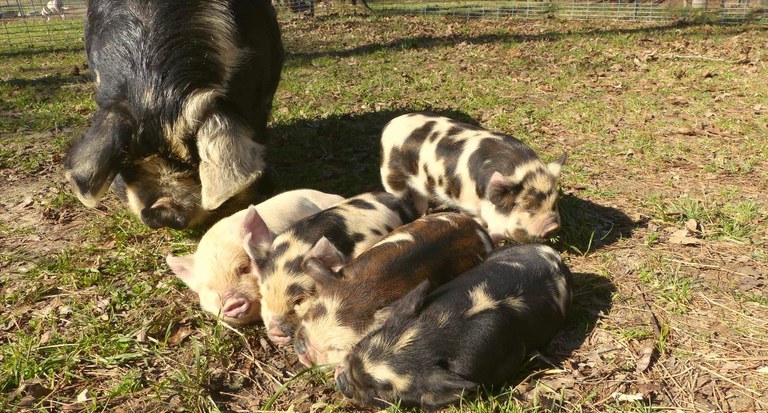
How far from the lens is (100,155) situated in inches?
116

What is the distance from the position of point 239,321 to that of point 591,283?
179 centimetres

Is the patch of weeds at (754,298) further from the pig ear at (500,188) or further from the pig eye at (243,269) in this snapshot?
the pig eye at (243,269)

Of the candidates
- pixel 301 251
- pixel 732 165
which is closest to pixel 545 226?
pixel 301 251

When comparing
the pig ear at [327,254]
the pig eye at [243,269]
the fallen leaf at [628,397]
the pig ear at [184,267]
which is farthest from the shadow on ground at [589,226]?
the pig ear at [184,267]

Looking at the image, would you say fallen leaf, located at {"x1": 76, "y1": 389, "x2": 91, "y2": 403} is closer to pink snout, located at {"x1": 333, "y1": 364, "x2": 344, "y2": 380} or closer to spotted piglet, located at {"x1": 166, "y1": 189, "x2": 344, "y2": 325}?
spotted piglet, located at {"x1": 166, "y1": 189, "x2": 344, "y2": 325}

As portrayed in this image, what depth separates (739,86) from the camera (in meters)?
6.54

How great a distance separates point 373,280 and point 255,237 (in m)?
0.67

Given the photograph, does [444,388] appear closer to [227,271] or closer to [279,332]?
[279,332]

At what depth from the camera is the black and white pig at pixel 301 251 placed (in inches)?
103

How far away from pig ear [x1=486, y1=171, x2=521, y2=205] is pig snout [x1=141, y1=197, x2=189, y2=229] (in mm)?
1748

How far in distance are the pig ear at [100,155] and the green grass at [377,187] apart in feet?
1.92

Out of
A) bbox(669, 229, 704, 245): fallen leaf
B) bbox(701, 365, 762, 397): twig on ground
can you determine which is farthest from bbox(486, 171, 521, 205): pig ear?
bbox(701, 365, 762, 397): twig on ground

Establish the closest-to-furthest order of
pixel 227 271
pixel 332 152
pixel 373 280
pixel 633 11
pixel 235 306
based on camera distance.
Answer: pixel 373 280 < pixel 235 306 < pixel 227 271 < pixel 332 152 < pixel 633 11

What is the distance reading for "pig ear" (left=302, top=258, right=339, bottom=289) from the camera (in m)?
2.51
